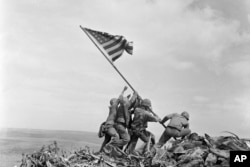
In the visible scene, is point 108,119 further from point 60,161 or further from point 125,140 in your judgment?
point 60,161

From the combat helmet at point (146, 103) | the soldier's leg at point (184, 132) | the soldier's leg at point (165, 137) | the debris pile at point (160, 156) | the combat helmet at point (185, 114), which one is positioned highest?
the combat helmet at point (146, 103)

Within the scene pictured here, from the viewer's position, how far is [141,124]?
1270 centimetres

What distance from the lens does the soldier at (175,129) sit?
1278 centimetres

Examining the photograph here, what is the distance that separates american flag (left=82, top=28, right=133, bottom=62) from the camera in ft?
44.2

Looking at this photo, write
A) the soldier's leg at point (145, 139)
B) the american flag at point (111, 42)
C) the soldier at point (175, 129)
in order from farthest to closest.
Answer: the american flag at point (111, 42) → the soldier at point (175, 129) → the soldier's leg at point (145, 139)

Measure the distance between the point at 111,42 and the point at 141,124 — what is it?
3277 millimetres

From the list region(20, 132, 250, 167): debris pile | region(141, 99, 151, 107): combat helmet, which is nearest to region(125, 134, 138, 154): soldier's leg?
region(20, 132, 250, 167): debris pile

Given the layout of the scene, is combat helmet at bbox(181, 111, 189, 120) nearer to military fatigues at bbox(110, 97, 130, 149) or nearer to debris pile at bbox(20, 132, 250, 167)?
debris pile at bbox(20, 132, 250, 167)

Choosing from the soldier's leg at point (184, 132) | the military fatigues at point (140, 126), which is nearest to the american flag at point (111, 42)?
the military fatigues at point (140, 126)

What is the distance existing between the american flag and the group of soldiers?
1.65 m

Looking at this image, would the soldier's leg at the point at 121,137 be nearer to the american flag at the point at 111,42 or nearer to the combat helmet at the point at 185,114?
the combat helmet at the point at 185,114

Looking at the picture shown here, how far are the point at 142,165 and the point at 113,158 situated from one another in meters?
1.30

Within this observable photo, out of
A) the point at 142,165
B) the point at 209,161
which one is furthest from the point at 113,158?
the point at 209,161

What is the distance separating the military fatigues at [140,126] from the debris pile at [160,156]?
39.1 inches
